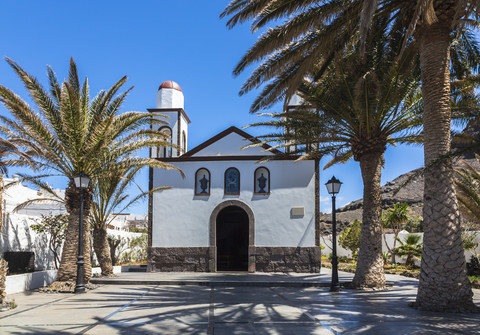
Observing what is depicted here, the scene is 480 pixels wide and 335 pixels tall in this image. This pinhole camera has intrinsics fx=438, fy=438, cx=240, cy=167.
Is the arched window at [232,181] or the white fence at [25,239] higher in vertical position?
the arched window at [232,181]

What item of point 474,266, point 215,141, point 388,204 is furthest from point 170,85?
point 388,204

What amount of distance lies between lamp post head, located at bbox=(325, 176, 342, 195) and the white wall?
5.67m

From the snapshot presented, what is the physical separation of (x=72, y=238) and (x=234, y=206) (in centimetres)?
841

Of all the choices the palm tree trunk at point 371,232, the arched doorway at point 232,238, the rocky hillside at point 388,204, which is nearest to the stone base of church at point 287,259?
the arched doorway at point 232,238

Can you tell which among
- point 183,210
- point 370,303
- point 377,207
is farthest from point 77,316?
point 183,210

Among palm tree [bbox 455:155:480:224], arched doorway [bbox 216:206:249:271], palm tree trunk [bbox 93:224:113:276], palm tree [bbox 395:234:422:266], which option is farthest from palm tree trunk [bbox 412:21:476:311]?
palm tree [bbox 395:234:422:266]

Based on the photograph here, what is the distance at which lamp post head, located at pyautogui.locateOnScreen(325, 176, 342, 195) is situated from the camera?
13.7 m

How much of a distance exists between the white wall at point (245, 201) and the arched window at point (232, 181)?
8.1 inches

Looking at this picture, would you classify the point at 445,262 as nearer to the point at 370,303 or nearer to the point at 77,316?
the point at 370,303

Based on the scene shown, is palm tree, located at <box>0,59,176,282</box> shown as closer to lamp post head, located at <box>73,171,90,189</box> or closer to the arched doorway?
lamp post head, located at <box>73,171,90,189</box>

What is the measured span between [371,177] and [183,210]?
9344 millimetres

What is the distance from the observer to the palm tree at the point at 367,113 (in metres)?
11.8

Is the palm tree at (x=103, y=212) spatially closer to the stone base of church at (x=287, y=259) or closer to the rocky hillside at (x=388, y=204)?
the stone base of church at (x=287, y=259)

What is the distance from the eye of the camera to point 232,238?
22125 mm
